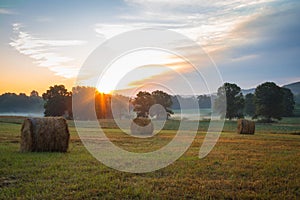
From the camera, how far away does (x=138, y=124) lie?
32.0 metres

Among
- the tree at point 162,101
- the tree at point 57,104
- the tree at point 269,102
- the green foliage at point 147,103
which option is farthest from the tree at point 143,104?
the tree at point 57,104

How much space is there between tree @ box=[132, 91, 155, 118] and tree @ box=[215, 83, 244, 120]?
2316cm

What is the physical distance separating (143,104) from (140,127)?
→ 26.8m

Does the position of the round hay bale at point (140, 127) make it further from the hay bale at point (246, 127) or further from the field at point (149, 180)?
the field at point (149, 180)

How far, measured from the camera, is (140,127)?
105 feet

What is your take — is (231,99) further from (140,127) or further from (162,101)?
(140,127)

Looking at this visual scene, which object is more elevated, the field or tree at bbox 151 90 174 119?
tree at bbox 151 90 174 119

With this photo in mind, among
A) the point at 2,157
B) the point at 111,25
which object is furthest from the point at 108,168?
the point at 111,25

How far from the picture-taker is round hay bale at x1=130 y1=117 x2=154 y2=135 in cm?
3192

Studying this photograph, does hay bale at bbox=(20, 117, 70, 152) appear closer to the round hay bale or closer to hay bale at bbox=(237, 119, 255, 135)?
the round hay bale

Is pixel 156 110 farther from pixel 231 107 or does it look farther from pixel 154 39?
pixel 154 39

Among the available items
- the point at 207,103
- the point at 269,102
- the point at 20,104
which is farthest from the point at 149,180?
the point at 20,104

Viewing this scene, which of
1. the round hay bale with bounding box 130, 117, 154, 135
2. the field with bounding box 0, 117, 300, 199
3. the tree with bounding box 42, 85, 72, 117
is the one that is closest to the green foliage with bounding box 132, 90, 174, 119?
the round hay bale with bounding box 130, 117, 154, 135

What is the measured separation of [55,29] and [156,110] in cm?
3776
